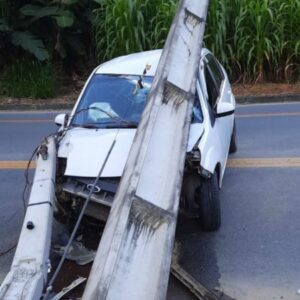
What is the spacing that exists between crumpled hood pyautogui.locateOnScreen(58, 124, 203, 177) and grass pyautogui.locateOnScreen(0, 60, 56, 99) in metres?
8.86

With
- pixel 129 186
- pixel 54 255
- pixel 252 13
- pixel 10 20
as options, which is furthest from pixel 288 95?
pixel 129 186

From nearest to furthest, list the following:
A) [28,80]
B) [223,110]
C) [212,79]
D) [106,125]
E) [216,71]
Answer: [106,125] → [223,110] → [212,79] → [216,71] → [28,80]

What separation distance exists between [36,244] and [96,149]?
143 centimetres

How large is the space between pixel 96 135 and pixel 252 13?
9199 mm

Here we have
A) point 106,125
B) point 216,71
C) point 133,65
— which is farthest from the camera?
point 216,71

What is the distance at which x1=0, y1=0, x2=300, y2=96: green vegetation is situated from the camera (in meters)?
13.7

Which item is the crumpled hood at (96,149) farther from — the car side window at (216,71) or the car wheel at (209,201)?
the car side window at (216,71)

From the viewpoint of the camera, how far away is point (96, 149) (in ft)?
16.9

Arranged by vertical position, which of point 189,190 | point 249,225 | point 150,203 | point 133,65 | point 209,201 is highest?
point 150,203

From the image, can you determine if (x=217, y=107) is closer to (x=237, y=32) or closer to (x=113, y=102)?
(x=113, y=102)

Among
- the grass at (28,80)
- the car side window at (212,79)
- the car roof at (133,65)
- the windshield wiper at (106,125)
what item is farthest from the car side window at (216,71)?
the grass at (28,80)

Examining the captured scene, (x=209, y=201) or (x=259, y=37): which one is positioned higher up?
(x=209, y=201)

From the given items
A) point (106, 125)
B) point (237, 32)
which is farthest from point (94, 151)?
point (237, 32)

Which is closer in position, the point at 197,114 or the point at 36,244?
the point at 36,244
